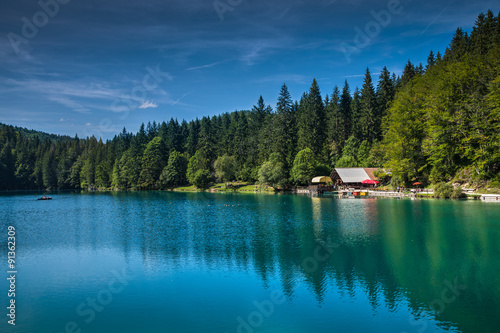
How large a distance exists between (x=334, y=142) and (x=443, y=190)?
4086 cm

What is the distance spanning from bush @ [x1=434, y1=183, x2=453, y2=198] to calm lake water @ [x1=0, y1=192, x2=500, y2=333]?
22234 millimetres

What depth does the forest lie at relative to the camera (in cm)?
5381

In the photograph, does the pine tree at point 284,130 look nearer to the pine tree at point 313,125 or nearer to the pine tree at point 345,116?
the pine tree at point 313,125

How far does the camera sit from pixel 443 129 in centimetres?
5419

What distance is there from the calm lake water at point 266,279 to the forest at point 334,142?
2850cm

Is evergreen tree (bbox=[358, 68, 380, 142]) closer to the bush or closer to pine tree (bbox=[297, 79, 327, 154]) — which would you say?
pine tree (bbox=[297, 79, 327, 154])

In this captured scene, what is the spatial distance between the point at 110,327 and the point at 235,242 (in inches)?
555

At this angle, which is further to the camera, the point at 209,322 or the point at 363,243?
the point at 363,243

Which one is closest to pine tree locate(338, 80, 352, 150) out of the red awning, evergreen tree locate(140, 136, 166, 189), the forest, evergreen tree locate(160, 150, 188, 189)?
the forest

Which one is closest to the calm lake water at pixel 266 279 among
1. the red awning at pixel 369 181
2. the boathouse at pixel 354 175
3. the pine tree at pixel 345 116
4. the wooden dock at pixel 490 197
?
the wooden dock at pixel 490 197

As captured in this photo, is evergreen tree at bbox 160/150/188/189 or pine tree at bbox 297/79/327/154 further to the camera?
evergreen tree at bbox 160/150/188/189

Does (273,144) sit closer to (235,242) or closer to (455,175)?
(455,175)

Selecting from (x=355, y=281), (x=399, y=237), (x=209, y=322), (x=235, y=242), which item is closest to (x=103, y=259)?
(x=235, y=242)

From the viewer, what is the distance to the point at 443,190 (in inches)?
2030
